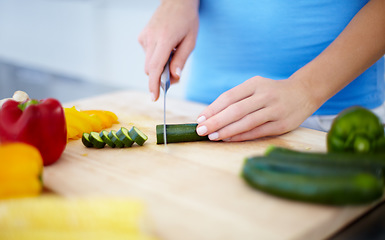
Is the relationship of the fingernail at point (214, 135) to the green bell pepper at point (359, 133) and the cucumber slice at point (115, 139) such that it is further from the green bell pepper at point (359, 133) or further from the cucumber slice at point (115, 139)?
the green bell pepper at point (359, 133)

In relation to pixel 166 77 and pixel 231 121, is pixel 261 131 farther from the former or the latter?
pixel 166 77

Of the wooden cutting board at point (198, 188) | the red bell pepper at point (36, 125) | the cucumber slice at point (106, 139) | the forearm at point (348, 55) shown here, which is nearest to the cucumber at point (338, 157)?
the wooden cutting board at point (198, 188)

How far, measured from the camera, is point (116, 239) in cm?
74

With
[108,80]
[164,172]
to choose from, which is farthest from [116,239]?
[108,80]

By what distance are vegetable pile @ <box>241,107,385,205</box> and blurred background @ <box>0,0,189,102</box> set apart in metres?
3.84

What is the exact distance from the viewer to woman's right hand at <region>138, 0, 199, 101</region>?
1606 millimetres

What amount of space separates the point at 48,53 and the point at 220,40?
6227 mm

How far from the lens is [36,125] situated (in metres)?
1.22

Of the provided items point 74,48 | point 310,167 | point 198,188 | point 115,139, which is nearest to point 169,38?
point 115,139

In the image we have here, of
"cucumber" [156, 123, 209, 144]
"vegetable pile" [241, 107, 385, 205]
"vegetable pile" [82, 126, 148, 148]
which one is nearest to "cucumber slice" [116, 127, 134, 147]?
"vegetable pile" [82, 126, 148, 148]

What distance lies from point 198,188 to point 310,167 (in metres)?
0.29

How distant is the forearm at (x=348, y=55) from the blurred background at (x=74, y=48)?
11.4 feet

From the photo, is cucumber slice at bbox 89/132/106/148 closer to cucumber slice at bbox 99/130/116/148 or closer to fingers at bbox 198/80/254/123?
cucumber slice at bbox 99/130/116/148

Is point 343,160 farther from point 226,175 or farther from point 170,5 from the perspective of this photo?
point 170,5
